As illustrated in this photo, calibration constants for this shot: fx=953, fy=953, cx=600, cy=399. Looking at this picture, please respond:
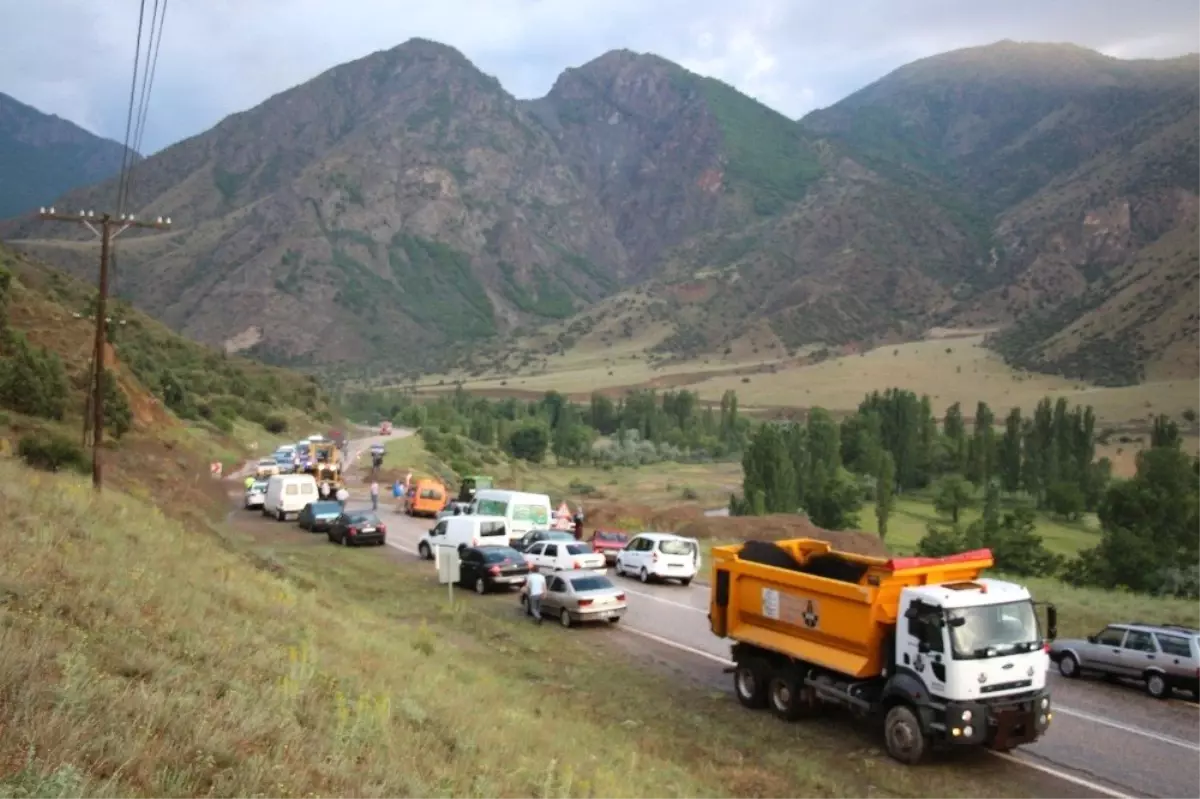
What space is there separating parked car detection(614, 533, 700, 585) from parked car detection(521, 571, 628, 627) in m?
5.11

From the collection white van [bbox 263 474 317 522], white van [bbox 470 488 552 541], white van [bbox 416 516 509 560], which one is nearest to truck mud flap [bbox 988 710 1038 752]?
white van [bbox 416 516 509 560]

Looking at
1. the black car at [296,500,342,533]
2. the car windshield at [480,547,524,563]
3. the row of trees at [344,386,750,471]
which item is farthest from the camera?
the row of trees at [344,386,750,471]

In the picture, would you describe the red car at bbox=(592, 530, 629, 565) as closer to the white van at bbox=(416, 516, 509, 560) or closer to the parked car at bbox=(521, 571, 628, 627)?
the white van at bbox=(416, 516, 509, 560)

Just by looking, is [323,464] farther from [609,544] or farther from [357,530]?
[609,544]

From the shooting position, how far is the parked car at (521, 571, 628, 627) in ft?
68.4

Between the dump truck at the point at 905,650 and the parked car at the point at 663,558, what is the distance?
37.1 ft

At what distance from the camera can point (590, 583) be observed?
21344 mm

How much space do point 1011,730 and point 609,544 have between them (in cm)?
2112

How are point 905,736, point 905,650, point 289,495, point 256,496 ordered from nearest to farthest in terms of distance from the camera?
point 905,736, point 905,650, point 289,495, point 256,496

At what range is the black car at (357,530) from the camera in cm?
3303

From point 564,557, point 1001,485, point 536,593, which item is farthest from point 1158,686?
point 1001,485

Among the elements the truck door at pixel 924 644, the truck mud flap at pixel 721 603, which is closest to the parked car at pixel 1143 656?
the truck door at pixel 924 644

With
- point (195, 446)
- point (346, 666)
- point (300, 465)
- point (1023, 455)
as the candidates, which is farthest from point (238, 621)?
point (1023, 455)

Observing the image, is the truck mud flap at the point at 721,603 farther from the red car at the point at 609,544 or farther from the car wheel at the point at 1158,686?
the red car at the point at 609,544
